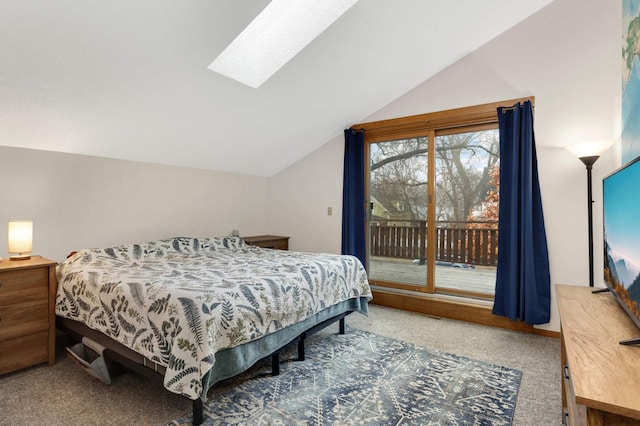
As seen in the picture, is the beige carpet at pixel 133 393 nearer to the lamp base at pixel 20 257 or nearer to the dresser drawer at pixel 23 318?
the dresser drawer at pixel 23 318

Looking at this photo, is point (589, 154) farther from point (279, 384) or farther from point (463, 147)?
point (279, 384)

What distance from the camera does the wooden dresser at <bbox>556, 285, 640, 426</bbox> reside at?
2.76 feet

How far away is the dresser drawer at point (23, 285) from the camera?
6.93ft

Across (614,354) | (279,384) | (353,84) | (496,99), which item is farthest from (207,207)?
(614,354)

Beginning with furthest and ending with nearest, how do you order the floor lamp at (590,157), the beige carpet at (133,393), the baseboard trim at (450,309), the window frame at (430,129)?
the window frame at (430,129)
the baseboard trim at (450,309)
the floor lamp at (590,157)
the beige carpet at (133,393)

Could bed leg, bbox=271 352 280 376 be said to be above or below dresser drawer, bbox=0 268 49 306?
below

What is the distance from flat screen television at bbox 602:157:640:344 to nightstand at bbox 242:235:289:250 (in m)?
3.27

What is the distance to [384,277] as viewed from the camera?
13.4 feet

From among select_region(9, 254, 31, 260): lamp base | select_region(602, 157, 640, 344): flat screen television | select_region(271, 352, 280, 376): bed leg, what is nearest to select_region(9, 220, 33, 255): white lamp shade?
select_region(9, 254, 31, 260): lamp base

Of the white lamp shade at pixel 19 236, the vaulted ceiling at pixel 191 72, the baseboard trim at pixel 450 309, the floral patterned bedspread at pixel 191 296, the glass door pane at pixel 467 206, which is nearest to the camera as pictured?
the floral patterned bedspread at pixel 191 296

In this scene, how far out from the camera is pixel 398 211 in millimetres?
3969

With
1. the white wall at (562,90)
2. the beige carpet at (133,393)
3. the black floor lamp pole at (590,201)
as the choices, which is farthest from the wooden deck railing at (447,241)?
the beige carpet at (133,393)

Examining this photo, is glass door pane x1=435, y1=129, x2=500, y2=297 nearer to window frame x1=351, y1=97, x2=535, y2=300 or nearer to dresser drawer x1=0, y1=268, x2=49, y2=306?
window frame x1=351, y1=97, x2=535, y2=300

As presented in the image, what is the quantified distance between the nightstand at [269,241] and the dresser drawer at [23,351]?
6.92 feet
